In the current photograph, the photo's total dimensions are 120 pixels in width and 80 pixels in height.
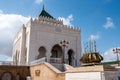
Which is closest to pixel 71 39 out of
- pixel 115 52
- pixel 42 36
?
pixel 42 36

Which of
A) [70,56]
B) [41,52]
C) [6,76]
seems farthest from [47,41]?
[6,76]

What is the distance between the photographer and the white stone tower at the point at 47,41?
64.7ft

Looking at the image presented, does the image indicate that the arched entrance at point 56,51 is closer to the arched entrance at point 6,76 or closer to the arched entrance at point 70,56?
the arched entrance at point 70,56

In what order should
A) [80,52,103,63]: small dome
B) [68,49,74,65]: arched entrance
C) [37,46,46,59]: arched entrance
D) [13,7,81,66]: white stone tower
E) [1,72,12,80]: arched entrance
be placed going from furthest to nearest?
1. [68,49,74,65]: arched entrance
2. [37,46,46,59]: arched entrance
3. [13,7,81,66]: white stone tower
4. [1,72,12,80]: arched entrance
5. [80,52,103,63]: small dome

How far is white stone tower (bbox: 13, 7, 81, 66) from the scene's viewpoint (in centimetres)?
1973

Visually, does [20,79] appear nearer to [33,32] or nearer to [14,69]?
[14,69]

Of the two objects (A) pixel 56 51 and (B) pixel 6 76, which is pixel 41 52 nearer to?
(A) pixel 56 51

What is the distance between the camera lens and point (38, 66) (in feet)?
47.0

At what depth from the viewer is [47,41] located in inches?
810

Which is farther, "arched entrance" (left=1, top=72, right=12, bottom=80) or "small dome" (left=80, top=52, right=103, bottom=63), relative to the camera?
"arched entrance" (left=1, top=72, right=12, bottom=80)

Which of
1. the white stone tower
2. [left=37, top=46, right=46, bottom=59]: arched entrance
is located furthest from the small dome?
[left=37, top=46, right=46, bottom=59]: arched entrance

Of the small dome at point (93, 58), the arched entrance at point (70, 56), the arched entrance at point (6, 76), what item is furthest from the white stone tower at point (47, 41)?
the small dome at point (93, 58)

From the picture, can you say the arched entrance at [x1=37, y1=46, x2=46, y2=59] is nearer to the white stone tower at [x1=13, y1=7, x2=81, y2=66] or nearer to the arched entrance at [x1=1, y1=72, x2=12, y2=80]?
the white stone tower at [x1=13, y1=7, x2=81, y2=66]

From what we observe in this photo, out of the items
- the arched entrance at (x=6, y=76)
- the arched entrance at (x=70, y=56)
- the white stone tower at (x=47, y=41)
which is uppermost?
the white stone tower at (x=47, y=41)
